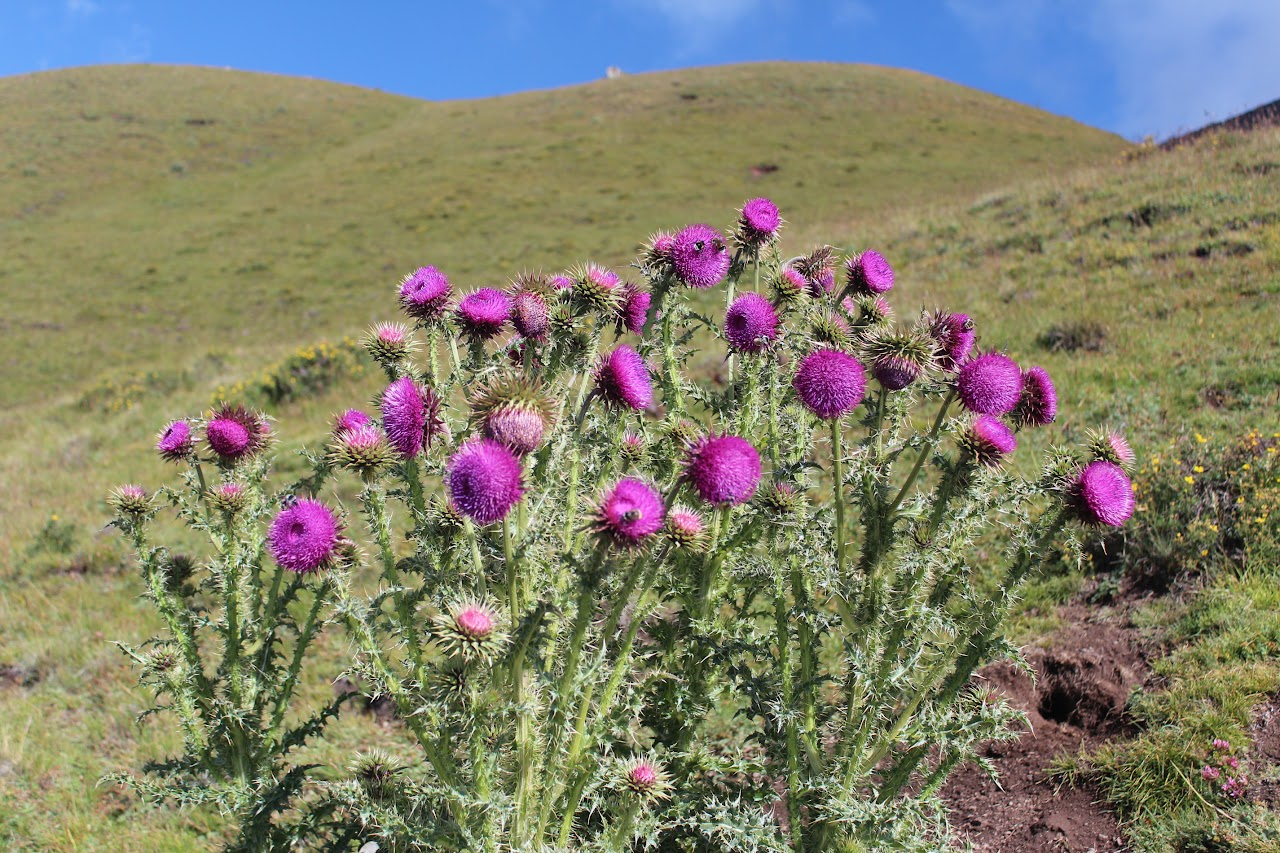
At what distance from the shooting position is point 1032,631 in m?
4.61

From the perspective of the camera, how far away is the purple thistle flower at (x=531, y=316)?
2.81 meters

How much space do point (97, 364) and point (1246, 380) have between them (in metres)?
26.2

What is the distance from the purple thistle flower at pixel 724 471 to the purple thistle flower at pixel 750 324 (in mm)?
616

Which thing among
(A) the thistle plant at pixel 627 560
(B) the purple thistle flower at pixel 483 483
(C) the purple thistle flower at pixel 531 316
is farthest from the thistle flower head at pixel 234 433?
(B) the purple thistle flower at pixel 483 483

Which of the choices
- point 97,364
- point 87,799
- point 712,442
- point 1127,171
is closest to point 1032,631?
point 712,442

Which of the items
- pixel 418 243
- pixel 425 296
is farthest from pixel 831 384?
pixel 418 243

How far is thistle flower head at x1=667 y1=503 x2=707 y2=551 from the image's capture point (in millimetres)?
2311

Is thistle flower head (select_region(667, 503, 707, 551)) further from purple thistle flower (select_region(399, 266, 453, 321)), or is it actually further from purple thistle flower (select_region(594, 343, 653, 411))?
purple thistle flower (select_region(399, 266, 453, 321))

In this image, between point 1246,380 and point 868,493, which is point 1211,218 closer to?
point 1246,380

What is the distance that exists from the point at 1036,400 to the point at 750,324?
3.27 ft

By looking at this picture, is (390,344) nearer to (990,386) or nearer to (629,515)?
(629,515)

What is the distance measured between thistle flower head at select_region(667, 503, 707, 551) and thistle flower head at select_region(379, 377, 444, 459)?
750mm

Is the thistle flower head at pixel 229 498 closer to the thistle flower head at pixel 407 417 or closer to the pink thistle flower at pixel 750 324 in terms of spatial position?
the thistle flower head at pixel 407 417

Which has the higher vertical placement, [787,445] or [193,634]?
[787,445]
